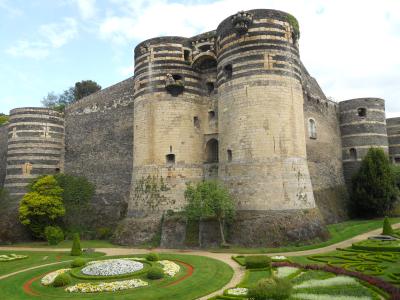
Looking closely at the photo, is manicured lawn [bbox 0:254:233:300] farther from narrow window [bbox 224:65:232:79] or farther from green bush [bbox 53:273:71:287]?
narrow window [bbox 224:65:232:79]

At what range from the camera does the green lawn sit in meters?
22.8

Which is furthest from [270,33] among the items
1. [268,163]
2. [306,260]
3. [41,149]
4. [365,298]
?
[41,149]

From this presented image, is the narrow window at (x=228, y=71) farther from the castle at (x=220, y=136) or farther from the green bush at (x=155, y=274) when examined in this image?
the green bush at (x=155, y=274)

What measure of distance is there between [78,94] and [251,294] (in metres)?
59.4

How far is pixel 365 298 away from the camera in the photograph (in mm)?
12773

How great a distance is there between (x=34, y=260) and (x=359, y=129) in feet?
107

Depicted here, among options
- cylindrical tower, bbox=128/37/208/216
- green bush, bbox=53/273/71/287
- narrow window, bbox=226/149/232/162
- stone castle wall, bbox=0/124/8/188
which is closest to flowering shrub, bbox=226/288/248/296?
green bush, bbox=53/273/71/287

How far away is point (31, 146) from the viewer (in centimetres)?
3841

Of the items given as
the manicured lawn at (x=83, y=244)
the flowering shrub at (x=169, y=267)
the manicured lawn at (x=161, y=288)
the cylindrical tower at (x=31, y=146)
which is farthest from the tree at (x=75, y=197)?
the flowering shrub at (x=169, y=267)

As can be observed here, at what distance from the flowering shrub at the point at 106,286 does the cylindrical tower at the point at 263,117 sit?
1097cm

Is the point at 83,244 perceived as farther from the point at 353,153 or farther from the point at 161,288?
the point at 353,153

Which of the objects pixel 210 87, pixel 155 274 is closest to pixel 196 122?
pixel 210 87

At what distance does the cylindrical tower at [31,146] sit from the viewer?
37250 mm

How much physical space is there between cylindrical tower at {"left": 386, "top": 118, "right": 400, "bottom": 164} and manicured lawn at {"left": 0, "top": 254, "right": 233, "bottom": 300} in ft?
104
